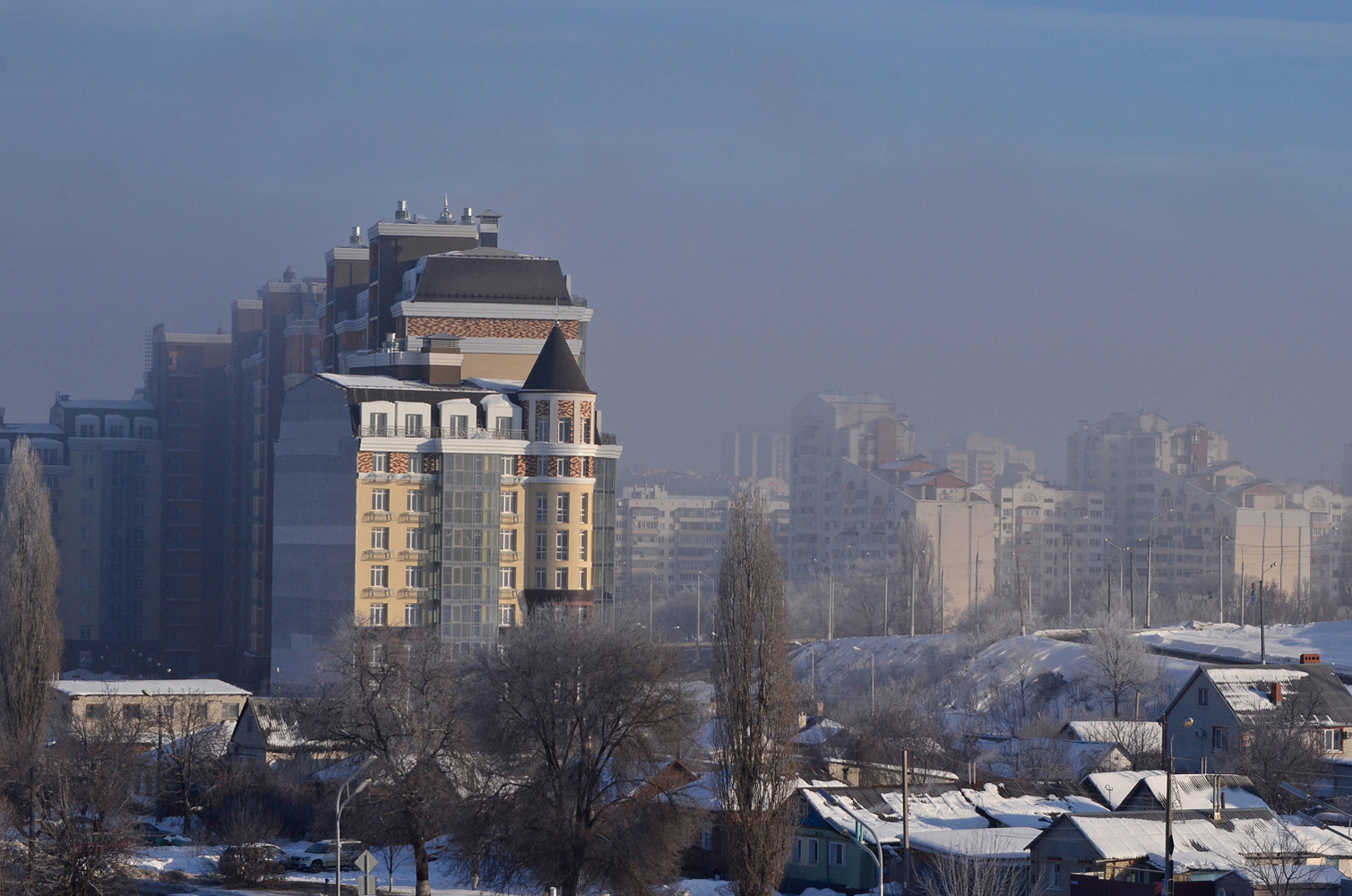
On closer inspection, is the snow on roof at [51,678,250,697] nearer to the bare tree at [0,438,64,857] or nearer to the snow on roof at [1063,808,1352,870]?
the bare tree at [0,438,64,857]

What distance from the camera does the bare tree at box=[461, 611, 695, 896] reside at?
47906mm

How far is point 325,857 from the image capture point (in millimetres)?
57281

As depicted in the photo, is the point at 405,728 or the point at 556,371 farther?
the point at 556,371

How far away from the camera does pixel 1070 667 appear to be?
98.6 meters

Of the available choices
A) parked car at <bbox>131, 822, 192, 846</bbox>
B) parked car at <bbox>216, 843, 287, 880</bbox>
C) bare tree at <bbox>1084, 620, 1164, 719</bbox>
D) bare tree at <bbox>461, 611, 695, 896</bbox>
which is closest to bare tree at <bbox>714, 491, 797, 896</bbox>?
bare tree at <bbox>461, 611, 695, 896</bbox>

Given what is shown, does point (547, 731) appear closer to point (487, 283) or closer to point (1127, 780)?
point (1127, 780)

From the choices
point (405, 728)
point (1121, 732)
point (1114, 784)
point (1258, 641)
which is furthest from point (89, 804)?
point (1258, 641)

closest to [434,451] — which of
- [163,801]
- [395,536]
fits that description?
[395,536]

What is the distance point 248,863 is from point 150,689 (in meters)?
29.1

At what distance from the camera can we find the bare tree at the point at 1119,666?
3575 inches

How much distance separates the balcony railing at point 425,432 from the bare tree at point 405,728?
81.3ft

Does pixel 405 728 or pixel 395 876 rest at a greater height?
pixel 405 728

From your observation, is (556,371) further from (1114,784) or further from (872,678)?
(1114,784)

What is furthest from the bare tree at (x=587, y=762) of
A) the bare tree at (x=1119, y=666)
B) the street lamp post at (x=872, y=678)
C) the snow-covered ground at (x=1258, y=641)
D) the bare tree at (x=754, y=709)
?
the snow-covered ground at (x=1258, y=641)
